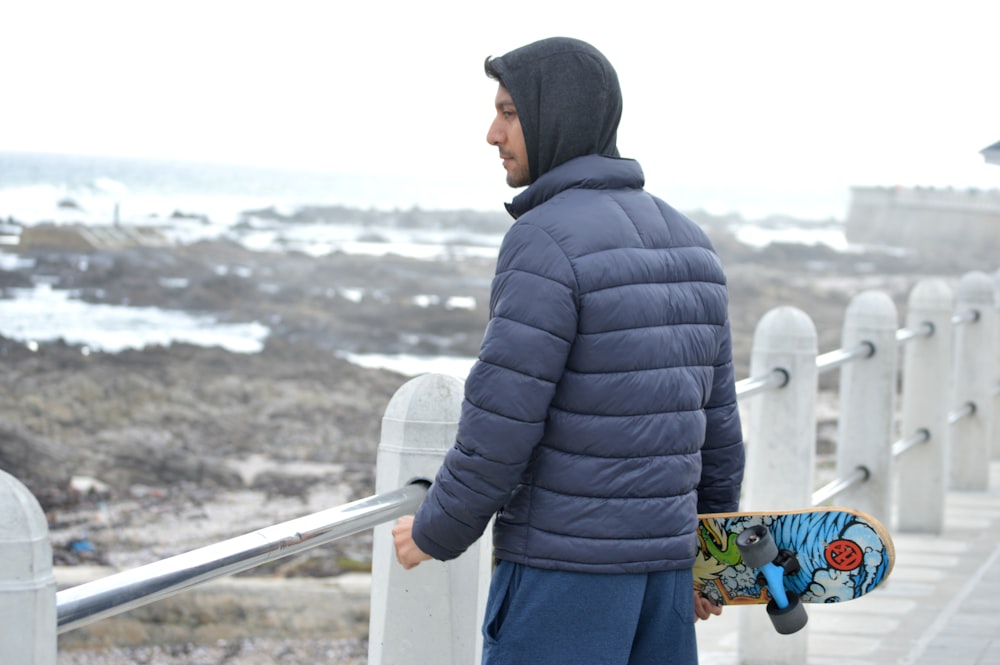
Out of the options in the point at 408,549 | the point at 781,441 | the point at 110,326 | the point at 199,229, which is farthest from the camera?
the point at 199,229

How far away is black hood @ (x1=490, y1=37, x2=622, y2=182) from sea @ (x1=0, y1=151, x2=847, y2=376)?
7080 millimetres

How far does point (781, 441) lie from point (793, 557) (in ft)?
6.51

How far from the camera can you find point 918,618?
505cm

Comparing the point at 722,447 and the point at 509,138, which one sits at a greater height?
the point at 509,138

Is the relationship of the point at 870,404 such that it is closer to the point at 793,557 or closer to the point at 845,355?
the point at 845,355

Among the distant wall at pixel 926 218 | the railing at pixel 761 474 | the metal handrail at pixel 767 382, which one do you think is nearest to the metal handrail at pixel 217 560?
the railing at pixel 761 474

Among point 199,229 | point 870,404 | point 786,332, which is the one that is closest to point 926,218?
point 199,229

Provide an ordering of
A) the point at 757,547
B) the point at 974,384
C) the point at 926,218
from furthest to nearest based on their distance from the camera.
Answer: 1. the point at 926,218
2. the point at 974,384
3. the point at 757,547

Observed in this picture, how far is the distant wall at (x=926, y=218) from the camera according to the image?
68.1m

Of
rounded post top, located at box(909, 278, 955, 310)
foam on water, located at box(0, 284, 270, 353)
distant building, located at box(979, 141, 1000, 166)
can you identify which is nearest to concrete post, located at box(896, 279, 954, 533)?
rounded post top, located at box(909, 278, 955, 310)

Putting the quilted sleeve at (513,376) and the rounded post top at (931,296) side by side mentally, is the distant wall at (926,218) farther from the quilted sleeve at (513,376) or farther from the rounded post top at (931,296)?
the quilted sleeve at (513,376)

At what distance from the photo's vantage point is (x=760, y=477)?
4.35 meters

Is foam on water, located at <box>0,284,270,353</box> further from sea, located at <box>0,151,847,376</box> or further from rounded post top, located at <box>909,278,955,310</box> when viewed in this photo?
rounded post top, located at <box>909,278,955,310</box>

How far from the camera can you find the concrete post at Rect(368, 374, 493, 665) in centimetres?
266
